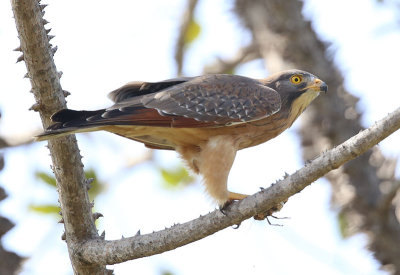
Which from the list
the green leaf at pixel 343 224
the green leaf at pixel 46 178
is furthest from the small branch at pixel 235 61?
the green leaf at pixel 46 178

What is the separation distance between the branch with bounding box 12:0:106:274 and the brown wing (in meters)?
0.75

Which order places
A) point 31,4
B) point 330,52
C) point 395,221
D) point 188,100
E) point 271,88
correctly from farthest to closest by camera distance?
1. point 330,52
2. point 395,221
3. point 271,88
4. point 188,100
5. point 31,4

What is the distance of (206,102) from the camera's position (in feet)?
21.1

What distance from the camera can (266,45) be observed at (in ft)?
34.6

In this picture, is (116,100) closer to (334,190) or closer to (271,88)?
(271,88)

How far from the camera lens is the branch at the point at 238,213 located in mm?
4227

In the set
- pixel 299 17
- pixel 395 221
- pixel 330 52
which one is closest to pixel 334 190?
pixel 395 221

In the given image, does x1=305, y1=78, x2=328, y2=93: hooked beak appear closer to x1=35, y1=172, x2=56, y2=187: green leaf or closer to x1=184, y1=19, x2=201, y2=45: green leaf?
x1=35, y1=172, x2=56, y2=187: green leaf

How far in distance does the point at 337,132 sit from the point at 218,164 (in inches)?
157

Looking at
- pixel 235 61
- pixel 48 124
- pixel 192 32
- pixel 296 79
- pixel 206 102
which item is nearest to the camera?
pixel 48 124

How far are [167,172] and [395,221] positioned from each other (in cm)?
352

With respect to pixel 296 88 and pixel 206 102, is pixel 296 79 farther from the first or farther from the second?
pixel 206 102

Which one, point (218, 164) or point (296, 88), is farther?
point (296, 88)

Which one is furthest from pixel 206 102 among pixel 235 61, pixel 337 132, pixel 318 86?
pixel 235 61
